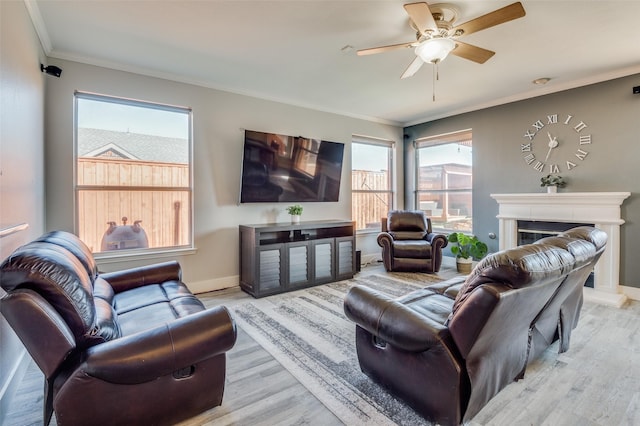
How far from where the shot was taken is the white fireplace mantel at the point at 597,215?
145 inches

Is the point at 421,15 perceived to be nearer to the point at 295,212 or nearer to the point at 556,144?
the point at 295,212

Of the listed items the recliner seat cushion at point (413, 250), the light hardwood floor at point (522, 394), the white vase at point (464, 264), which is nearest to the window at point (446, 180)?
the white vase at point (464, 264)

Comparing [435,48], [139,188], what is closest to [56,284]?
[139,188]

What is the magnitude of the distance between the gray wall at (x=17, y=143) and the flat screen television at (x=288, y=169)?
6.81 ft

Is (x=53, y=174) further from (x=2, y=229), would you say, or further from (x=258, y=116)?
(x=258, y=116)

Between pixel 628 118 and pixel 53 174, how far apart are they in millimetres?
6407

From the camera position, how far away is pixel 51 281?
1.32m

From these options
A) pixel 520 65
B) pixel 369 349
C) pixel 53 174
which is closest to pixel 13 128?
pixel 53 174

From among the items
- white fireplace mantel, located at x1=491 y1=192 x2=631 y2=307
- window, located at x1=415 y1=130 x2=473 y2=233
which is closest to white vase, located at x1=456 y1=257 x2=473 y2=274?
window, located at x1=415 y1=130 x2=473 y2=233

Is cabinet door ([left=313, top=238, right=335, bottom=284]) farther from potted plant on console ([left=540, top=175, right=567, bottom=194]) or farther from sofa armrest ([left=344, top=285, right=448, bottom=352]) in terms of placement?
potted plant on console ([left=540, top=175, right=567, bottom=194])

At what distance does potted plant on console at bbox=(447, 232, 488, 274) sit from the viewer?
4926 mm

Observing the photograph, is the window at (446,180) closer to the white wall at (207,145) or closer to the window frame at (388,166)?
the window frame at (388,166)

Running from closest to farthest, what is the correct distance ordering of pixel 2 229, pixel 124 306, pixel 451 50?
pixel 2 229 < pixel 124 306 < pixel 451 50

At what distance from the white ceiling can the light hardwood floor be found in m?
2.70
